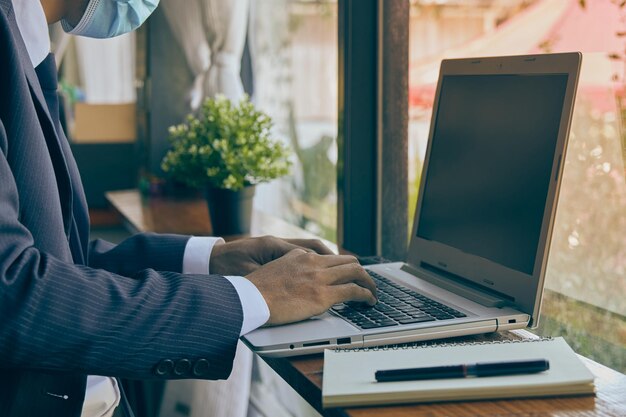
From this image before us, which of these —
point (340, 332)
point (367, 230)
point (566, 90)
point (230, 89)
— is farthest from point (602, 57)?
point (230, 89)

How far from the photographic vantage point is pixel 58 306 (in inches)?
40.7

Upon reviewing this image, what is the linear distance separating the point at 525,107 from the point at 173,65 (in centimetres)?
234

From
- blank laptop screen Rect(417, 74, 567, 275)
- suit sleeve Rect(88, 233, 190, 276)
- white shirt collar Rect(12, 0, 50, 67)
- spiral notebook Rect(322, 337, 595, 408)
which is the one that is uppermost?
white shirt collar Rect(12, 0, 50, 67)

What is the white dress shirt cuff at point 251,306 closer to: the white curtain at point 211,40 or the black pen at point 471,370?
the black pen at point 471,370

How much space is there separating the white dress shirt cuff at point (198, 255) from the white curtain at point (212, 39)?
1.64 m

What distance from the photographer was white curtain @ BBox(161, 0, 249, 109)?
3.14 m

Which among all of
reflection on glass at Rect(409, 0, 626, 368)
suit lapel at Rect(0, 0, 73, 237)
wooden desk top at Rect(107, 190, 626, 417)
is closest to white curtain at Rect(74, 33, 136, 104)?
reflection on glass at Rect(409, 0, 626, 368)

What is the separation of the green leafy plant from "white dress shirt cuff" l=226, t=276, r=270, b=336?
3.19 feet

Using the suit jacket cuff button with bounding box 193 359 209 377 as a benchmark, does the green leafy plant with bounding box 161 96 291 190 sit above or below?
above

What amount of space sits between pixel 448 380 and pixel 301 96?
2.10m

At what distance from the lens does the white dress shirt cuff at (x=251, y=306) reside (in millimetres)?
1117

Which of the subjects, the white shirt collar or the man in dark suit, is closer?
the man in dark suit

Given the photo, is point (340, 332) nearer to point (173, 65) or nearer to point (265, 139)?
point (265, 139)

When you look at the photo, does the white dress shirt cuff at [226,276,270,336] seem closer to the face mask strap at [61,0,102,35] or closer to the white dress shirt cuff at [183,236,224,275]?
the white dress shirt cuff at [183,236,224,275]
